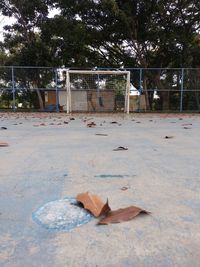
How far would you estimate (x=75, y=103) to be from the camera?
11.8m

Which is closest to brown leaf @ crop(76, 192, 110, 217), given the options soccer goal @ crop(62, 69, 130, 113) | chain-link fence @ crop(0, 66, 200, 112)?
soccer goal @ crop(62, 69, 130, 113)

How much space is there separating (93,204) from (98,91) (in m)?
10.7

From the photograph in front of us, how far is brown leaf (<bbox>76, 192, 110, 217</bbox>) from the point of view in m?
1.43

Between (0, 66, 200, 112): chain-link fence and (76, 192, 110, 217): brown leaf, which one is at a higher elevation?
(0, 66, 200, 112): chain-link fence

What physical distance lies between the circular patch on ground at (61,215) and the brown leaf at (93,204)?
0.03 m

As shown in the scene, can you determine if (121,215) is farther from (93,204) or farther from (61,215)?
(61,215)

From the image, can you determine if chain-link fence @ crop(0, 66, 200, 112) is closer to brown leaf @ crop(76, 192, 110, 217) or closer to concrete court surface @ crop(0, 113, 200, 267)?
concrete court surface @ crop(0, 113, 200, 267)

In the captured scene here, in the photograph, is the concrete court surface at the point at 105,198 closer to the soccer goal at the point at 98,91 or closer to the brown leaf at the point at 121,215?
the brown leaf at the point at 121,215

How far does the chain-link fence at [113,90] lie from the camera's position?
12.1 meters

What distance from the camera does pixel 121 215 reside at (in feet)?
4.58

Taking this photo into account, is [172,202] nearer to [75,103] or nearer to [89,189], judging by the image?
[89,189]

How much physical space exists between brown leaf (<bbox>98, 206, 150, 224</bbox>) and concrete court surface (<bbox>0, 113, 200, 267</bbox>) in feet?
0.13

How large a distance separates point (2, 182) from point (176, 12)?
44.8 ft

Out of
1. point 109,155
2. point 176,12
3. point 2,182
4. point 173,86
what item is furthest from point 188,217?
point 176,12
